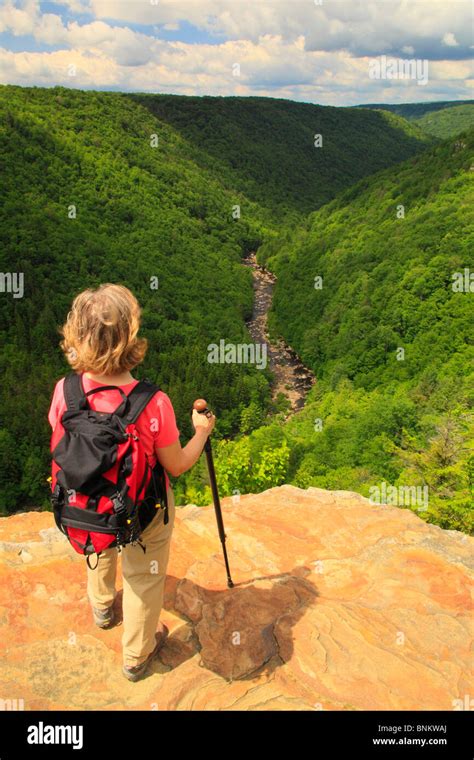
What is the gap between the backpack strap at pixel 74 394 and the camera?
348 centimetres

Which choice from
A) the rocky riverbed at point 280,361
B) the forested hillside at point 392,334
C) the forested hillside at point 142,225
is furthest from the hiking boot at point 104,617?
the rocky riverbed at point 280,361

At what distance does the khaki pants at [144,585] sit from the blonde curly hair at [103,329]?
4.54 feet

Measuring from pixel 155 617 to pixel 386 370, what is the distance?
52639 millimetres

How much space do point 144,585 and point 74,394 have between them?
75.7 inches

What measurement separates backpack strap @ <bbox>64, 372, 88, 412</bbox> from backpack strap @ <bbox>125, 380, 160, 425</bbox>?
0.34 meters

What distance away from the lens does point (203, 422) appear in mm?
4207

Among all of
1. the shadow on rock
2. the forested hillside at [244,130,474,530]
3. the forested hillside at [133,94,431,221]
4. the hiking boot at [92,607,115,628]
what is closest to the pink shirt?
the hiking boot at [92,607,115,628]

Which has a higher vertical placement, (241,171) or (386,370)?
(241,171)

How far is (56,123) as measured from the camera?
113438mm

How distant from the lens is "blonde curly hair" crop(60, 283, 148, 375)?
328 cm

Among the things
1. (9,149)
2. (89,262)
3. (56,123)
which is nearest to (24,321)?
(89,262)

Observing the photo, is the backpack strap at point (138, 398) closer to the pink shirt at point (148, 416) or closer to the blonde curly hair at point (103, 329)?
the pink shirt at point (148, 416)

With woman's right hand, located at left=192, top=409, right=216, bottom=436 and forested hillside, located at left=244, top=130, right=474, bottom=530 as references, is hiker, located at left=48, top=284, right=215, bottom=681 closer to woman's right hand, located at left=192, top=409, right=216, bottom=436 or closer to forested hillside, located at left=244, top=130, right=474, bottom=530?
woman's right hand, located at left=192, top=409, right=216, bottom=436
